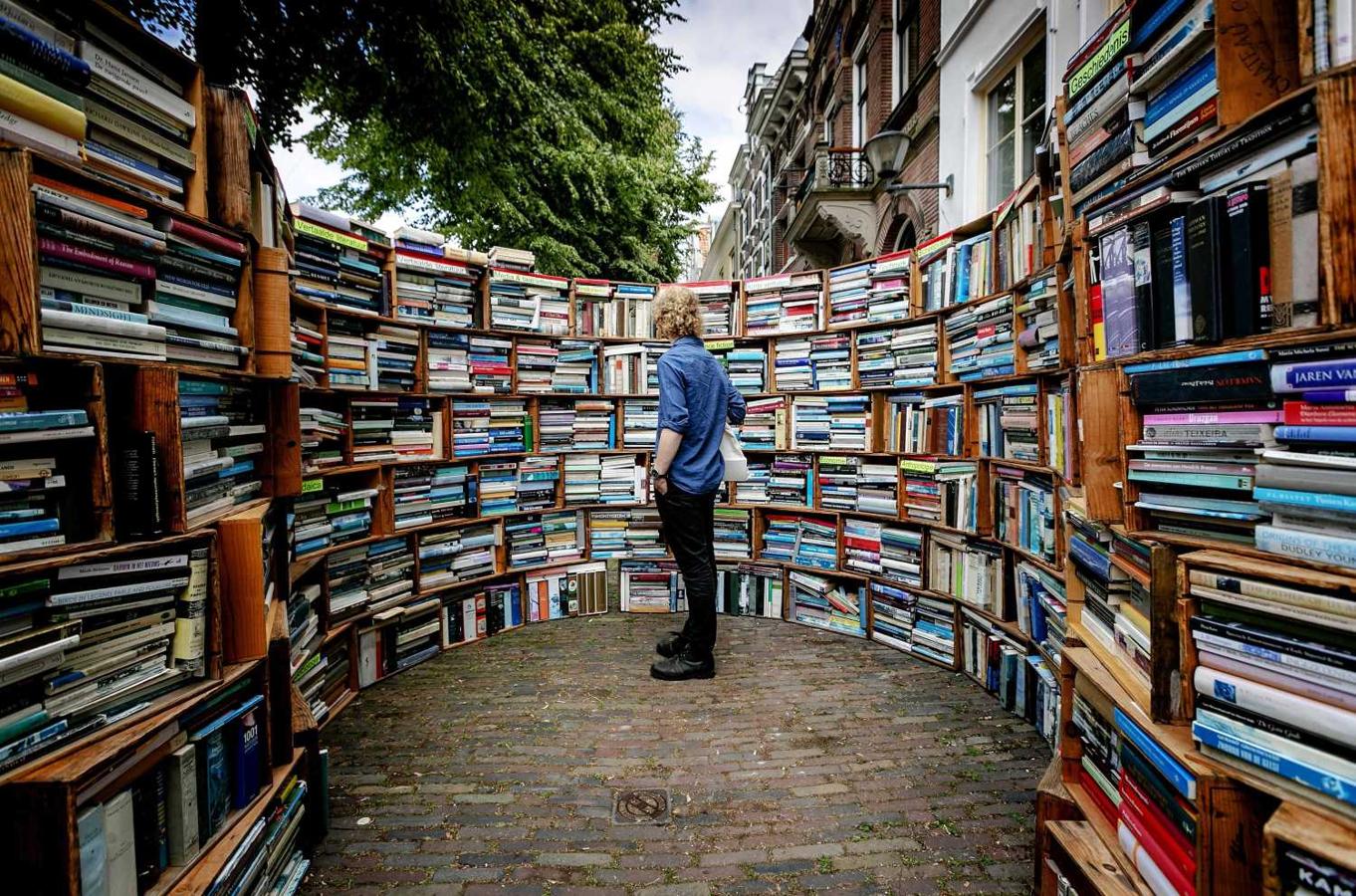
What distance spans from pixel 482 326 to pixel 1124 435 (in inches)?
144

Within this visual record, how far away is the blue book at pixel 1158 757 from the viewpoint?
1177 mm

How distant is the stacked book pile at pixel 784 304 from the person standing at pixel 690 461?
112 cm

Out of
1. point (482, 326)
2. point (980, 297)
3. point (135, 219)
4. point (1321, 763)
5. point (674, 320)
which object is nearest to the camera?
point (1321, 763)

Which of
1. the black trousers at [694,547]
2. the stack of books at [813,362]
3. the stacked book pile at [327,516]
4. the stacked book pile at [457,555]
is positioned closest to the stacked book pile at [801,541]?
the stack of books at [813,362]

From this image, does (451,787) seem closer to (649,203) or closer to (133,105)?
(133,105)

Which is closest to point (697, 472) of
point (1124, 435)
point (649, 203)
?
point (1124, 435)

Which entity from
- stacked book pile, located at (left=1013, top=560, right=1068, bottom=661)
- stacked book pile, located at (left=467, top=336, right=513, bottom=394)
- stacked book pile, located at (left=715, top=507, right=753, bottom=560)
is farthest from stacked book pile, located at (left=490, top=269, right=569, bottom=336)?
stacked book pile, located at (left=1013, top=560, right=1068, bottom=661)

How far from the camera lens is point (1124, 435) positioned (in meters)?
1.49

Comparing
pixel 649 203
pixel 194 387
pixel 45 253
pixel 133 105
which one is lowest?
pixel 194 387

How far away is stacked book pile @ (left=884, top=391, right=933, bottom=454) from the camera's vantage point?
377 cm

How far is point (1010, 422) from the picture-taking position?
3059 mm

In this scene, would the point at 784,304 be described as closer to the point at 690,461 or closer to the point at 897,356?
the point at 897,356

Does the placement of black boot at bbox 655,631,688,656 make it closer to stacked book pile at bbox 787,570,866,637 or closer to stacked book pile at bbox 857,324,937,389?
stacked book pile at bbox 787,570,866,637

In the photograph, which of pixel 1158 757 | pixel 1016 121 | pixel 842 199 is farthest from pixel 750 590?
pixel 842 199
